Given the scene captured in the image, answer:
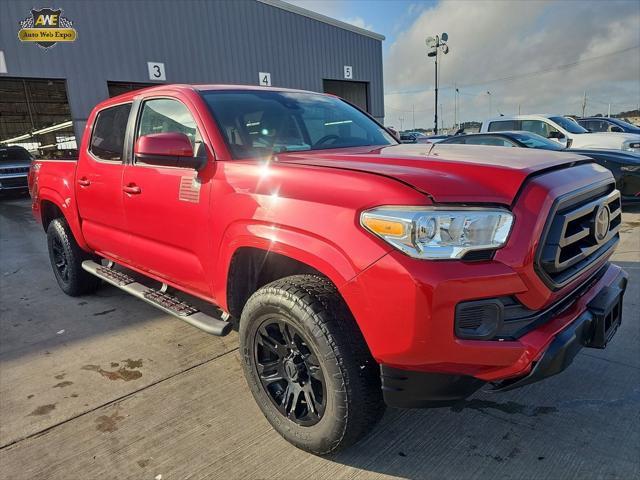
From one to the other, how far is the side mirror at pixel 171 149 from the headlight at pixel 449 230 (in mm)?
1358

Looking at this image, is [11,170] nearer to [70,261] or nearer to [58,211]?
[58,211]

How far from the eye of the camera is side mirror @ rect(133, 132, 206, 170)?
2504 millimetres

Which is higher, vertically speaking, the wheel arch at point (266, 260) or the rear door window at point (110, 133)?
the rear door window at point (110, 133)

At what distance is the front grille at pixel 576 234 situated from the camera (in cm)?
182

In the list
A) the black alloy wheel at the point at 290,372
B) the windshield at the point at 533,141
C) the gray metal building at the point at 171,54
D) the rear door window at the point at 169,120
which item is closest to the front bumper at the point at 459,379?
the black alloy wheel at the point at 290,372

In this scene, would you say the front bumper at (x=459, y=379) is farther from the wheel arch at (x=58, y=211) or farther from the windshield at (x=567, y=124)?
the windshield at (x=567, y=124)

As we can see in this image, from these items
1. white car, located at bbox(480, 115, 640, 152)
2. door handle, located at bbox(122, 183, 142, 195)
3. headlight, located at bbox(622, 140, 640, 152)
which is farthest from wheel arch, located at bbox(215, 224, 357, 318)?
headlight, located at bbox(622, 140, 640, 152)

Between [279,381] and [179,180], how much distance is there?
1.34m

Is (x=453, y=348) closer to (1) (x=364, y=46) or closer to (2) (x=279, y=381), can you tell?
(2) (x=279, y=381)

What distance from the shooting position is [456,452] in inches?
87.9

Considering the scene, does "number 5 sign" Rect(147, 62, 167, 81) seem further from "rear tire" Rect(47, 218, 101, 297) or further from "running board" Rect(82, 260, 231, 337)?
"running board" Rect(82, 260, 231, 337)

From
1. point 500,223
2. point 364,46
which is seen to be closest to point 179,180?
point 500,223

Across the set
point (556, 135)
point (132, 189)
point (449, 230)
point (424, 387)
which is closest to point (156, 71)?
point (556, 135)

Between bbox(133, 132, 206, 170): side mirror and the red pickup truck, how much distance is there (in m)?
0.01
